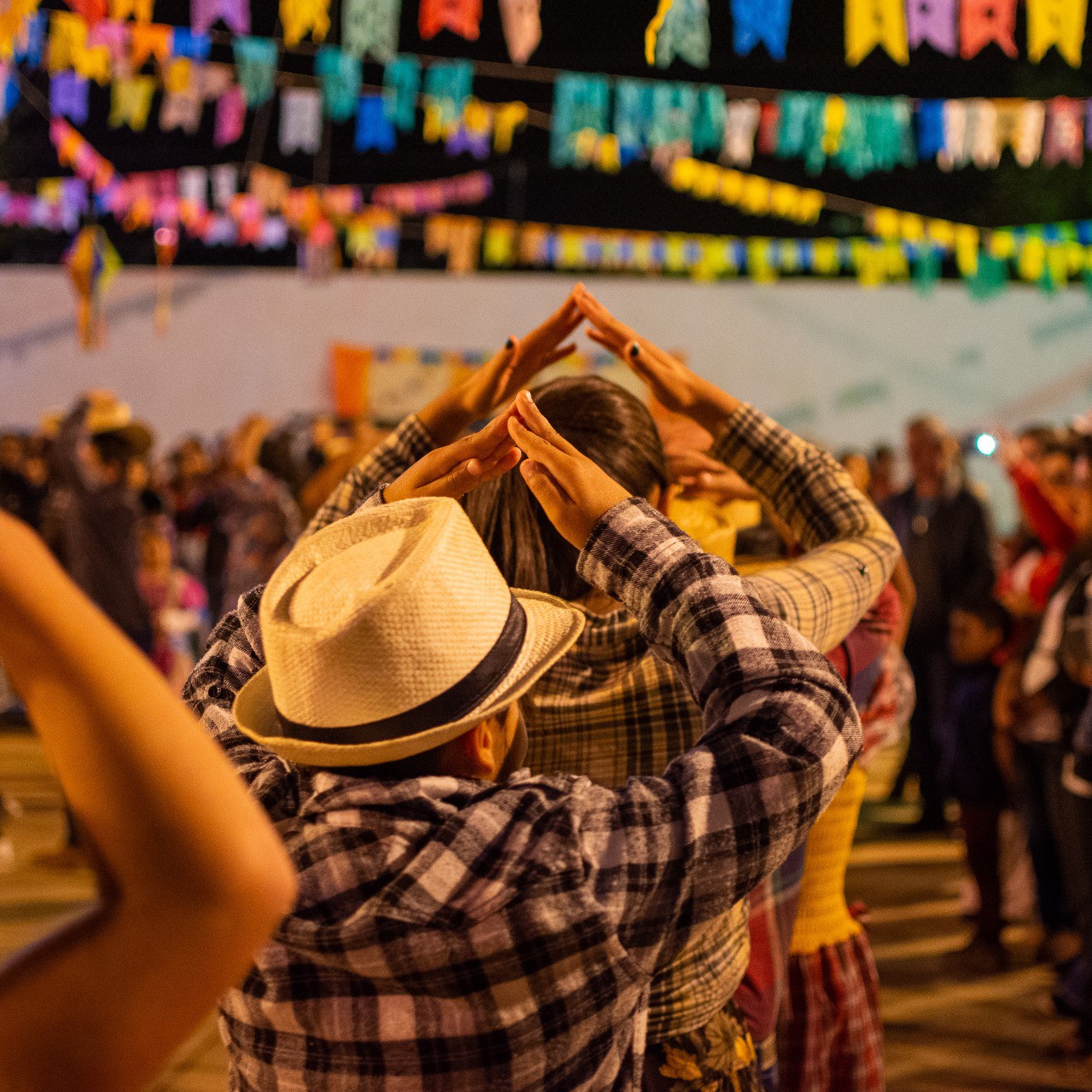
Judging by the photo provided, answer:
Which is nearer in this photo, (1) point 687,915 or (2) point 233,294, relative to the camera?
(1) point 687,915

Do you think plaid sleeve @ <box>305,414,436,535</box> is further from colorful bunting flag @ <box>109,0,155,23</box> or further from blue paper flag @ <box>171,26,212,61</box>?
blue paper flag @ <box>171,26,212,61</box>

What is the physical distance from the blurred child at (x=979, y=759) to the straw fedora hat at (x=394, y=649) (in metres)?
3.79

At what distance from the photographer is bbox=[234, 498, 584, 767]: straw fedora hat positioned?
927mm

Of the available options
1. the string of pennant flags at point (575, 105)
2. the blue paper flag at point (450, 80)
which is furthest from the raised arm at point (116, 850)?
the blue paper flag at point (450, 80)

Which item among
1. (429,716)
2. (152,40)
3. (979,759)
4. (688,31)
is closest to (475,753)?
(429,716)

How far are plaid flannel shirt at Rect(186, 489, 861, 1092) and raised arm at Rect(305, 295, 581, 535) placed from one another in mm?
589

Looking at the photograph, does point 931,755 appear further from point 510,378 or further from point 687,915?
point 687,915

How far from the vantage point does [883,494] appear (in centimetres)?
839

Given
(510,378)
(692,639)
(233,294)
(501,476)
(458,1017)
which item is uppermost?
(233,294)

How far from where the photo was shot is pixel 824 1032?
1.92 metres

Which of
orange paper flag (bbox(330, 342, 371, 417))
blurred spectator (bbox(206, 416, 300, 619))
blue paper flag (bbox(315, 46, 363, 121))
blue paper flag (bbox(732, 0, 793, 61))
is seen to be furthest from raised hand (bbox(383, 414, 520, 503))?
orange paper flag (bbox(330, 342, 371, 417))

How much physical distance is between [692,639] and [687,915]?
0.78 ft

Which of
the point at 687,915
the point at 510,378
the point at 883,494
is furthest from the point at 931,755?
the point at 687,915

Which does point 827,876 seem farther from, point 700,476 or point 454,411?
point 454,411
